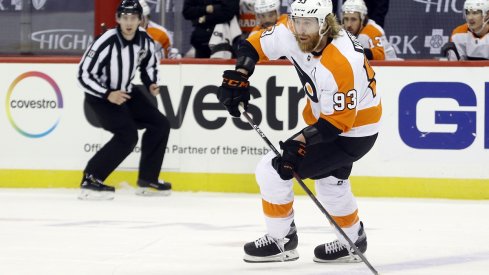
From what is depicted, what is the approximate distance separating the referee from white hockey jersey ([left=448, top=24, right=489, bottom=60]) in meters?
2.14

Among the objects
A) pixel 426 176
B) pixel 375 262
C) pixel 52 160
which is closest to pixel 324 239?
pixel 375 262

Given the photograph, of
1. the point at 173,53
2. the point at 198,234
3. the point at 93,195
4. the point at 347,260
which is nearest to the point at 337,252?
the point at 347,260

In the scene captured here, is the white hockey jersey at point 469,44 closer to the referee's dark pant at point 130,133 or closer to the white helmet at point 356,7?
the white helmet at point 356,7

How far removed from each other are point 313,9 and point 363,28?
3348mm

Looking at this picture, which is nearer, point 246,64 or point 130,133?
point 246,64

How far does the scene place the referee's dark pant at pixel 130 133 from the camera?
771 cm

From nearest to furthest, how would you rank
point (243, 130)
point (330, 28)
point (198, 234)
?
1. point (330, 28)
2. point (198, 234)
3. point (243, 130)

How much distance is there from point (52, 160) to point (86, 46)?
93 centimetres

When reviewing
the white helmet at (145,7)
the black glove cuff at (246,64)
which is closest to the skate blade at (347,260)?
the black glove cuff at (246,64)

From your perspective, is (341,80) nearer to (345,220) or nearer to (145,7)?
(345,220)

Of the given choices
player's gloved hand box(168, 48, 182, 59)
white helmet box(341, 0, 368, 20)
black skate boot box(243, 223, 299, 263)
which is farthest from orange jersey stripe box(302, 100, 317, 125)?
player's gloved hand box(168, 48, 182, 59)

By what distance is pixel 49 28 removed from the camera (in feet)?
27.9

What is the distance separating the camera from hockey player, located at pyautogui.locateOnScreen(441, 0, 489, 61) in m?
7.98

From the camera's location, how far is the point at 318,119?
4965 mm
